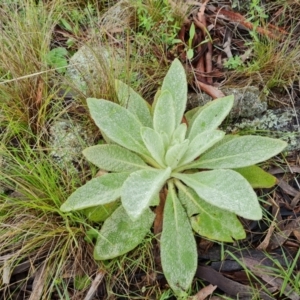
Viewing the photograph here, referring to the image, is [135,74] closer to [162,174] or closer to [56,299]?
[162,174]

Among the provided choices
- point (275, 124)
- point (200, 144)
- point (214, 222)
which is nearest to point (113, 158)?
point (200, 144)

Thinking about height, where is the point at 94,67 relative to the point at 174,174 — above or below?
above

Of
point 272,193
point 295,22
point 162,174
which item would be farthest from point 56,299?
point 295,22

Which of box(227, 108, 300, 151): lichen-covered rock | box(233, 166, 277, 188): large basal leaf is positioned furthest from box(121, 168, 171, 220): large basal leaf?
box(227, 108, 300, 151): lichen-covered rock

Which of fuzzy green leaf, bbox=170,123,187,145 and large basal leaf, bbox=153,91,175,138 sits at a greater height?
large basal leaf, bbox=153,91,175,138

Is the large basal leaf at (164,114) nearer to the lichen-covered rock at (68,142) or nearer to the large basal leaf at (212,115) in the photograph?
the large basal leaf at (212,115)

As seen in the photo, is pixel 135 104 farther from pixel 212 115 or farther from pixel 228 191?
pixel 228 191

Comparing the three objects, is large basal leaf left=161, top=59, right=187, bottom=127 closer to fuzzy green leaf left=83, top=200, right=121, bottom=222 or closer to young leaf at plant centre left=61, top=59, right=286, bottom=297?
young leaf at plant centre left=61, top=59, right=286, bottom=297
